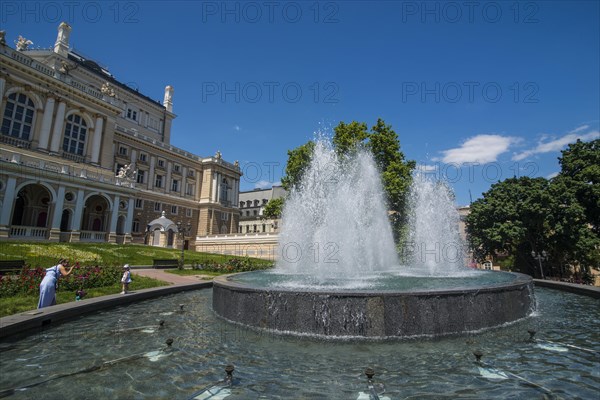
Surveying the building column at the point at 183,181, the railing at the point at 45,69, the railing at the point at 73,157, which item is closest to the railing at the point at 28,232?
the railing at the point at 73,157

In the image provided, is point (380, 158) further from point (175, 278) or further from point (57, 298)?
point (57, 298)

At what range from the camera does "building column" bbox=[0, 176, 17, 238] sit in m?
25.9

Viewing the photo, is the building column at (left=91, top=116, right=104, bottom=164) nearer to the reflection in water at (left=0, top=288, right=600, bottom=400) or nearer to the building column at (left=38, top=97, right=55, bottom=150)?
the building column at (left=38, top=97, right=55, bottom=150)

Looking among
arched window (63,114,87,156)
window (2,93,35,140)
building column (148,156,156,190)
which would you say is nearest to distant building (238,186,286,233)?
building column (148,156,156,190)

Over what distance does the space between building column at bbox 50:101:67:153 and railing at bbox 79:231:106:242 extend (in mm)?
9609

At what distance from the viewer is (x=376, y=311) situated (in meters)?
6.96

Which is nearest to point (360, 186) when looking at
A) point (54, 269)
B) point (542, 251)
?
point (54, 269)

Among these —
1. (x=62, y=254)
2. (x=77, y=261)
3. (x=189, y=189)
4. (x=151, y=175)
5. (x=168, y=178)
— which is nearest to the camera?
(x=77, y=261)

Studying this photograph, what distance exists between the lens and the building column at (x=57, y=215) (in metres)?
29.1

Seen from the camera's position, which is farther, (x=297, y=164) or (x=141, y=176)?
(x=141, y=176)

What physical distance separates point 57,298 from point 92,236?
88.3ft

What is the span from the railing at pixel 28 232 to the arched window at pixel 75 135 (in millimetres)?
11309

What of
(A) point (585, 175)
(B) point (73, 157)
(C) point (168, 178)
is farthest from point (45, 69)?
(A) point (585, 175)

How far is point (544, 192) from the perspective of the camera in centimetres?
2495
